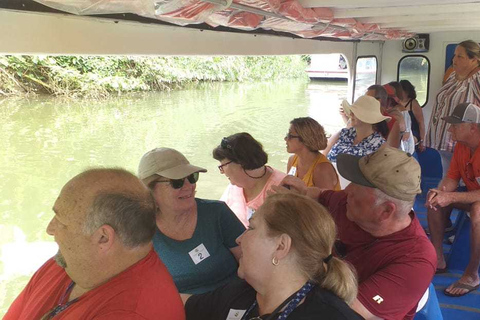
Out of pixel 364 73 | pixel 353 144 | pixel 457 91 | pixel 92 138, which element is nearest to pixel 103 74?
pixel 92 138

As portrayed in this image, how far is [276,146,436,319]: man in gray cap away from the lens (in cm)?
149

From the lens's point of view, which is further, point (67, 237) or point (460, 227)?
point (460, 227)

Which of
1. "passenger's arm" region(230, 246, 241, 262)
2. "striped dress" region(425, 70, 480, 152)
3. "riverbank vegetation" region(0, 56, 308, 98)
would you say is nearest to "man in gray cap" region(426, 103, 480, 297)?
"passenger's arm" region(230, 246, 241, 262)

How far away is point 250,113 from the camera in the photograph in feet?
37.9

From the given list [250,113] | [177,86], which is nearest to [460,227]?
[250,113]

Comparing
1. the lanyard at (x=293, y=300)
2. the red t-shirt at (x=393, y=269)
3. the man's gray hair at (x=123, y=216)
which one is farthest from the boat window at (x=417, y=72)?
the man's gray hair at (x=123, y=216)

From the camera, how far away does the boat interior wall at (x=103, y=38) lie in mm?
1860

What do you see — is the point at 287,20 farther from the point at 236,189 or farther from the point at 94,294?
the point at 94,294

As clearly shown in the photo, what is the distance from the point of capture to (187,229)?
75.6 inches

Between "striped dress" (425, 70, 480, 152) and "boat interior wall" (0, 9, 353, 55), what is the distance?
2441mm

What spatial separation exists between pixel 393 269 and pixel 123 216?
945 mm

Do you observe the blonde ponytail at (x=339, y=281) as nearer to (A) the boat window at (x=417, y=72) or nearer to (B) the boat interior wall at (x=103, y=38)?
(B) the boat interior wall at (x=103, y=38)

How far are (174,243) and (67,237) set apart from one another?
0.72 m

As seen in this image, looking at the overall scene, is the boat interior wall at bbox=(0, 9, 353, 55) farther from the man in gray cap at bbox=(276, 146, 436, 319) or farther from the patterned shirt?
the man in gray cap at bbox=(276, 146, 436, 319)
